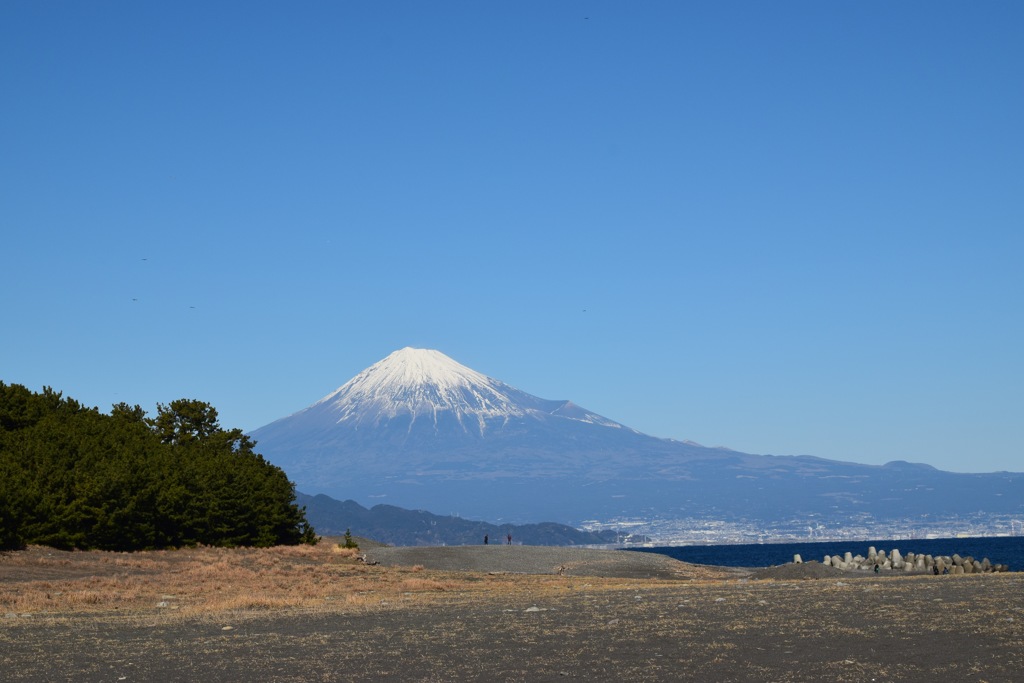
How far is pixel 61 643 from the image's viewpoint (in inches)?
894

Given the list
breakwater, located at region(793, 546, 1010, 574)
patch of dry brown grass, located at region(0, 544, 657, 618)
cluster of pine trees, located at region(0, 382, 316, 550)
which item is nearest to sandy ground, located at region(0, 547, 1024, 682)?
patch of dry brown grass, located at region(0, 544, 657, 618)

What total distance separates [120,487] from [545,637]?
40206 mm

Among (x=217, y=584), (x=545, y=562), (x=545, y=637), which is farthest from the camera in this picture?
(x=545, y=562)

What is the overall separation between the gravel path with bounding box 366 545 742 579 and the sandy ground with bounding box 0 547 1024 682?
2643 cm

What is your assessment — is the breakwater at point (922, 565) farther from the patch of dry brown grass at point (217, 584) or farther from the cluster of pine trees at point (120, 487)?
the cluster of pine trees at point (120, 487)

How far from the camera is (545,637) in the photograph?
22453 mm

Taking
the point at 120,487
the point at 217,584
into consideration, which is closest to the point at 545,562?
the point at 120,487

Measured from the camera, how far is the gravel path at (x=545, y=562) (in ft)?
211

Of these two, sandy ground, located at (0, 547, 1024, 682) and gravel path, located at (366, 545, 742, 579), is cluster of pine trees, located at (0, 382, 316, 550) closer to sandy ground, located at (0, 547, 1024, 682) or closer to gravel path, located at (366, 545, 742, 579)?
gravel path, located at (366, 545, 742, 579)

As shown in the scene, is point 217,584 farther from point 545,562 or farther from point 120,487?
point 545,562

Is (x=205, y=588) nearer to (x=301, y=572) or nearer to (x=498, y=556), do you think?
(x=301, y=572)

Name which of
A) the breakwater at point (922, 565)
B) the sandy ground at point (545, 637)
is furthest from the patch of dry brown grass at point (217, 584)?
the breakwater at point (922, 565)

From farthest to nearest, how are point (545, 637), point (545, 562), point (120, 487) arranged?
point (545, 562) < point (120, 487) < point (545, 637)

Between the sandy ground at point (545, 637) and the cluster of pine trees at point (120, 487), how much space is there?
591 inches
